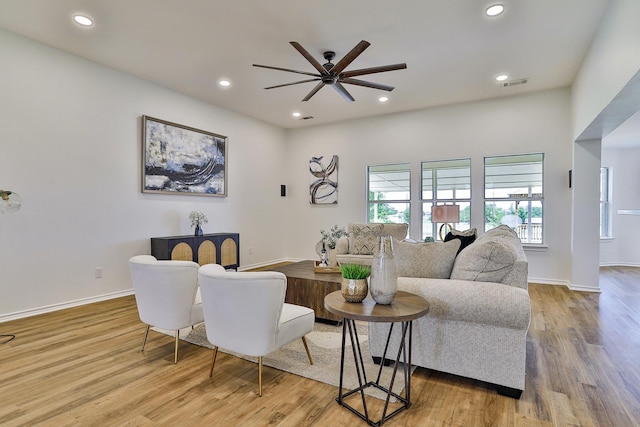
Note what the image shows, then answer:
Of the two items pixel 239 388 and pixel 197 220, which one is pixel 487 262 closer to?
pixel 239 388

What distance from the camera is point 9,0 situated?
2.95m

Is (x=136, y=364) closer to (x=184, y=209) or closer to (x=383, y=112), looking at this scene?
(x=184, y=209)

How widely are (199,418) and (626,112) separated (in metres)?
4.48

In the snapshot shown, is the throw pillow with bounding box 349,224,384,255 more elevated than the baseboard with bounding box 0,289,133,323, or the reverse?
the throw pillow with bounding box 349,224,384,255

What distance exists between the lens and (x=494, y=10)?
121 inches

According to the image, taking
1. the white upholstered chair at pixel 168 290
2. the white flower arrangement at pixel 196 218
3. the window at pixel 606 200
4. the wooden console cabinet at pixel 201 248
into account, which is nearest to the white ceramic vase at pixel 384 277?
the white upholstered chair at pixel 168 290

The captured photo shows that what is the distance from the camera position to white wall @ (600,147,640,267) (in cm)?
723

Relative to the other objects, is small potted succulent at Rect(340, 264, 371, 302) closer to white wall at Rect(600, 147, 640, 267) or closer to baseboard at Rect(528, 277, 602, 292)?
baseboard at Rect(528, 277, 602, 292)

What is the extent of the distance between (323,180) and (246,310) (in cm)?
532

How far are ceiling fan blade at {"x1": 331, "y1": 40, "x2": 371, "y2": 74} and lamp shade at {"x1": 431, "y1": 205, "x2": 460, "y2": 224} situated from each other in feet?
8.10

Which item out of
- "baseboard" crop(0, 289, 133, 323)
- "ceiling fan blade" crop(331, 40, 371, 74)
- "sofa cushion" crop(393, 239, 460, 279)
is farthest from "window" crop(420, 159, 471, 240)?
"baseboard" crop(0, 289, 133, 323)

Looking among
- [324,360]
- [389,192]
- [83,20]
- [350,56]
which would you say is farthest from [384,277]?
[389,192]

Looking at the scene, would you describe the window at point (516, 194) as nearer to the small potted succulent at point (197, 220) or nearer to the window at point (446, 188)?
the window at point (446, 188)

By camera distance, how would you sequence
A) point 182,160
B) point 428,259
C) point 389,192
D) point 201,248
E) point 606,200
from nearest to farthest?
point 428,259 < point 201,248 < point 182,160 < point 389,192 < point 606,200
